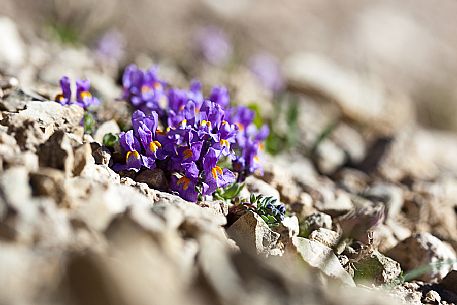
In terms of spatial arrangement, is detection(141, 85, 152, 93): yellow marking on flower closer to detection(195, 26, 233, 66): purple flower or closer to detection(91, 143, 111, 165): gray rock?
detection(91, 143, 111, 165): gray rock

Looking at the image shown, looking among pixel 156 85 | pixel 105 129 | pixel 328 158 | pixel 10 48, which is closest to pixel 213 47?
pixel 328 158

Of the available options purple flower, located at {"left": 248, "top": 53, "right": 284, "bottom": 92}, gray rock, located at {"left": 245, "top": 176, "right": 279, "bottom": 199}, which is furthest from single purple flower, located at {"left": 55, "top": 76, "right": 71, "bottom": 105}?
purple flower, located at {"left": 248, "top": 53, "right": 284, "bottom": 92}

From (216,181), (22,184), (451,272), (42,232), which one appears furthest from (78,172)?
(451,272)

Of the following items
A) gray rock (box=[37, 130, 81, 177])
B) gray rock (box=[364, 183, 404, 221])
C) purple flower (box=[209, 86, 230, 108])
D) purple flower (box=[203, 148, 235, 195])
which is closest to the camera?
gray rock (box=[37, 130, 81, 177])

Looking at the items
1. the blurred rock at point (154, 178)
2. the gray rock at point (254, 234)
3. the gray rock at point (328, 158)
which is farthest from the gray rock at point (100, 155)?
the gray rock at point (328, 158)

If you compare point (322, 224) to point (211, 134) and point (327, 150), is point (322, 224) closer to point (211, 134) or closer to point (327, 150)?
point (211, 134)
